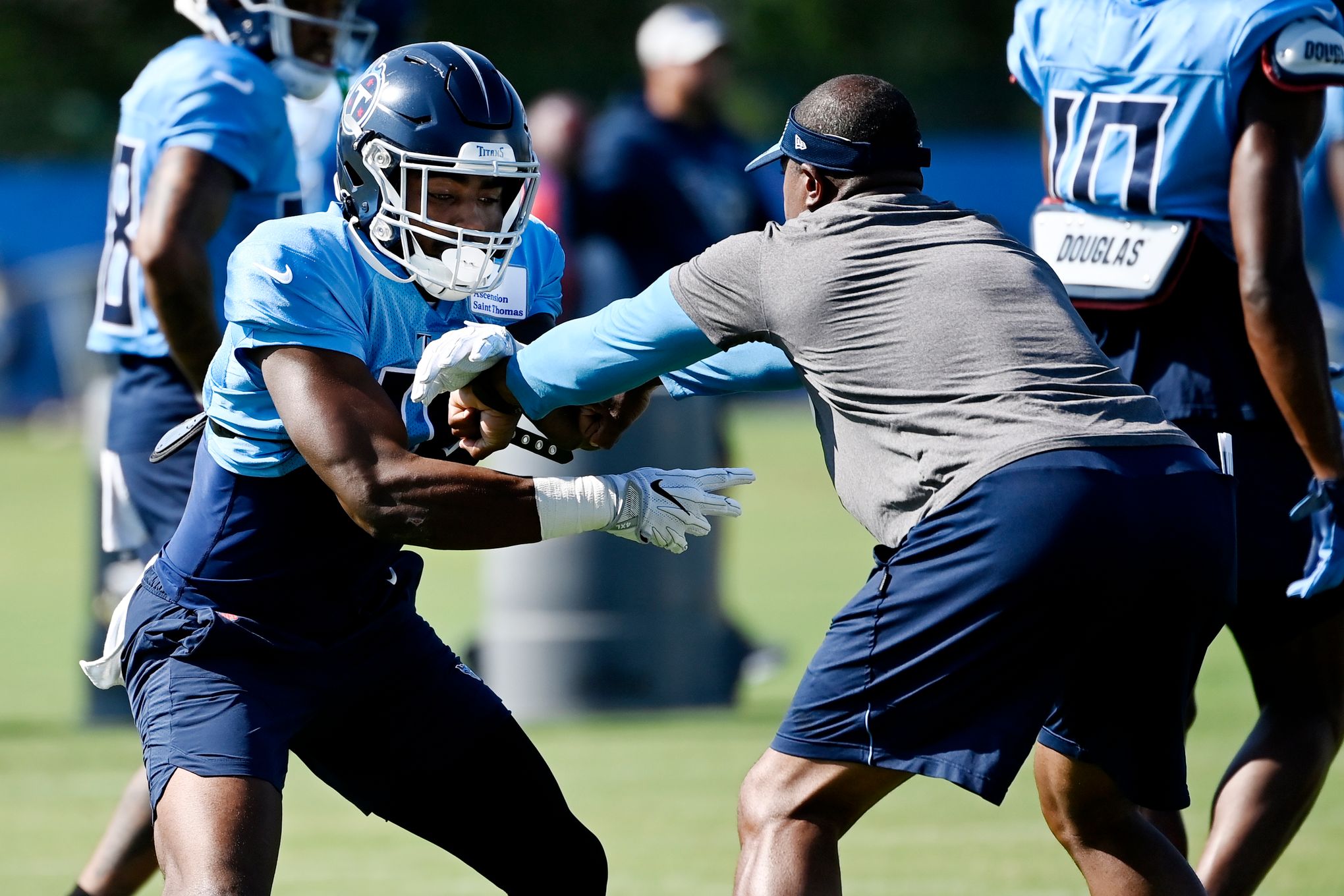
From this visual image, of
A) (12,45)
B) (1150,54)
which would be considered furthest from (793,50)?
(1150,54)

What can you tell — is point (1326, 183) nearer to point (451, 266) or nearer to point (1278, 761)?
point (1278, 761)

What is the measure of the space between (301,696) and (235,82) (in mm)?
2087

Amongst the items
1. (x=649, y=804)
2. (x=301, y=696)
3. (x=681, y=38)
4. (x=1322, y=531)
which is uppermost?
(x=681, y=38)

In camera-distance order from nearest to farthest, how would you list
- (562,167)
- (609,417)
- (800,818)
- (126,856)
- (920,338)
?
1. (920,338)
2. (800,818)
3. (609,417)
4. (126,856)
5. (562,167)

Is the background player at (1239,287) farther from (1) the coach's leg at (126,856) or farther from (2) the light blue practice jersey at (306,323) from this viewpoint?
(1) the coach's leg at (126,856)

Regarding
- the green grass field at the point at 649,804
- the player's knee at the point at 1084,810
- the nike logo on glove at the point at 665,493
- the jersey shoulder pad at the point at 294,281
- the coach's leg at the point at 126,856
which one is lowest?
the green grass field at the point at 649,804

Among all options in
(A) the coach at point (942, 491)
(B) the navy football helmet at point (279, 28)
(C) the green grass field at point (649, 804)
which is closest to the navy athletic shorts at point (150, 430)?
(B) the navy football helmet at point (279, 28)

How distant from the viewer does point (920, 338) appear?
3.33m

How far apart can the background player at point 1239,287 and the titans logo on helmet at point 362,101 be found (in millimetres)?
1649

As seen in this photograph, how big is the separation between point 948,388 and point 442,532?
35.7 inches

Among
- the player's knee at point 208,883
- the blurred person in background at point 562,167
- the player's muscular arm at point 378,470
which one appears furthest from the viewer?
the blurred person in background at point 562,167

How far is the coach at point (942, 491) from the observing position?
330cm

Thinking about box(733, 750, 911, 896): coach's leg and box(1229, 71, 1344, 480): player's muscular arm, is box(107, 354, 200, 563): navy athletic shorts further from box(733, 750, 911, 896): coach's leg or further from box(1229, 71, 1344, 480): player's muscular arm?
box(1229, 71, 1344, 480): player's muscular arm

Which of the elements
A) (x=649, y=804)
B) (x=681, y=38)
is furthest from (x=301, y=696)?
Result: (x=681, y=38)
